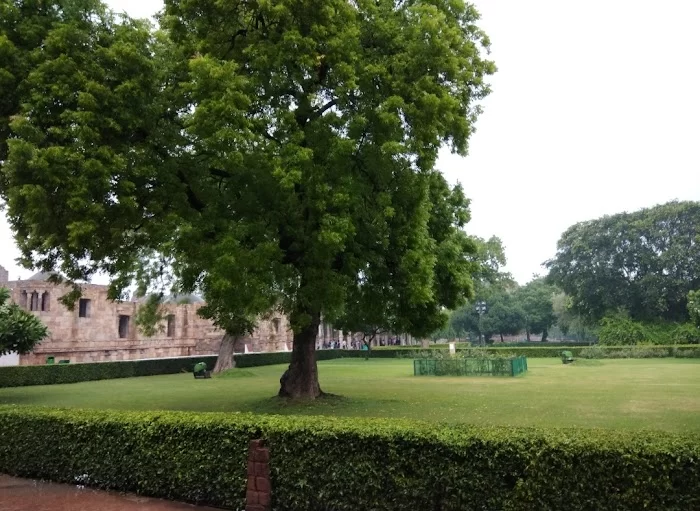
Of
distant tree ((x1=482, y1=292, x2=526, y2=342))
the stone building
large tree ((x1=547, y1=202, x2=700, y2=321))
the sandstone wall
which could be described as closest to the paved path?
the stone building

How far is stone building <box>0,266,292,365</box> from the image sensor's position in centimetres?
3738

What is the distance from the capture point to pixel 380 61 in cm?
1329

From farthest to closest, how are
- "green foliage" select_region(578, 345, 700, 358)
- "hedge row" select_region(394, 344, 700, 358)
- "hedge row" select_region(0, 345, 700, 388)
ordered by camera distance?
"green foliage" select_region(578, 345, 700, 358), "hedge row" select_region(394, 344, 700, 358), "hedge row" select_region(0, 345, 700, 388)

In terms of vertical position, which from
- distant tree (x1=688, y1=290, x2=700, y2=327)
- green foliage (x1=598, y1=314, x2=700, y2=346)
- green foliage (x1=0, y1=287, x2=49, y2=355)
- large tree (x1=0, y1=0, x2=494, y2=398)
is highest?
large tree (x1=0, y1=0, x2=494, y2=398)

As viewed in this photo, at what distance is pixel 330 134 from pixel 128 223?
5.10m

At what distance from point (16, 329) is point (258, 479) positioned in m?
15.1

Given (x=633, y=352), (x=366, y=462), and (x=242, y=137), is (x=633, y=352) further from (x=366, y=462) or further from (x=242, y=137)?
(x=366, y=462)

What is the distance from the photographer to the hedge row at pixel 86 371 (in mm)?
26102

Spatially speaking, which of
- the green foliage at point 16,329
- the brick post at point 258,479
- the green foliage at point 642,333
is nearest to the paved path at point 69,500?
the brick post at point 258,479

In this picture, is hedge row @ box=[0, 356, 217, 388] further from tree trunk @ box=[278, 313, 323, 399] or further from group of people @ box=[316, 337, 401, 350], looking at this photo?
group of people @ box=[316, 337, 401, 350]

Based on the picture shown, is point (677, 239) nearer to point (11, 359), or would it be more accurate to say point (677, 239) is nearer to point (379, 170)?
point (379, 170)

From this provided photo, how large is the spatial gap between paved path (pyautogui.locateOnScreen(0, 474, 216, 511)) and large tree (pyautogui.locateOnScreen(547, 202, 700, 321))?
53.5m

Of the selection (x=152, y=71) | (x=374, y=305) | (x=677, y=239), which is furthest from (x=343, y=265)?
(x=677, y=239)

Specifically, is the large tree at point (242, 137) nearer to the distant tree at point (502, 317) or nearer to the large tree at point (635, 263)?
the large tree at point (635, 263)
